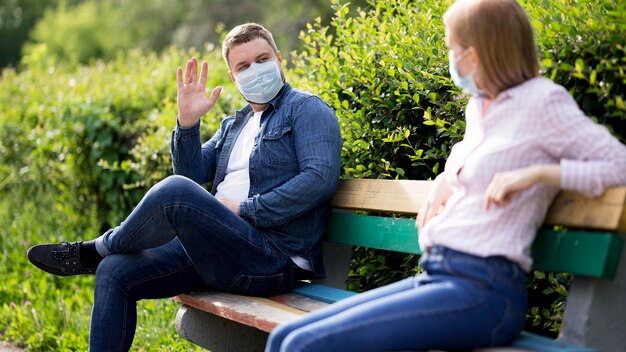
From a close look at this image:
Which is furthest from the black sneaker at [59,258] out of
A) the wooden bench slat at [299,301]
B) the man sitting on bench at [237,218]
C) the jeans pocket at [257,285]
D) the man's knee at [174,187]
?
the wooden bench slat at [299,301]

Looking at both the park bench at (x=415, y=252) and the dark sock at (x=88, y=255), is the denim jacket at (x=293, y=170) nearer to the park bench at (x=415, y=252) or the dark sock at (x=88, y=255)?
the park bench at (x=415, y=252)

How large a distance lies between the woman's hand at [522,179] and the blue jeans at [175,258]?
125 cm

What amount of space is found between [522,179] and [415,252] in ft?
3.03

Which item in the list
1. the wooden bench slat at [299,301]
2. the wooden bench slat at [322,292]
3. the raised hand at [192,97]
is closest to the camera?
the wooden bench slat at [299,301]

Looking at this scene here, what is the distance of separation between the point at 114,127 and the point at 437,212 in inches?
163

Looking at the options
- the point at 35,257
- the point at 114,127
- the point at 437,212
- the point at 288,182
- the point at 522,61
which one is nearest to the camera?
the point at 522,61

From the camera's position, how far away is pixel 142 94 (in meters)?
6.74

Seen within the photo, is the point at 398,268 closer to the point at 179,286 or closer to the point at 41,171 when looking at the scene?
the point at 179,286

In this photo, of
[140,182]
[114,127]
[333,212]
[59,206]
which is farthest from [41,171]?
[333,212]

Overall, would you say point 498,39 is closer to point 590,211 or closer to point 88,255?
point 590,211

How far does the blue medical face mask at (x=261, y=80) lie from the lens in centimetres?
365

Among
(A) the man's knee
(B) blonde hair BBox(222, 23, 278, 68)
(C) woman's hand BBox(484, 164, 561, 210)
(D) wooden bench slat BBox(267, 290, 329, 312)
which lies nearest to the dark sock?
(A) the man's knee

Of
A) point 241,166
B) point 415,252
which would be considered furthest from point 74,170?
point 415,252

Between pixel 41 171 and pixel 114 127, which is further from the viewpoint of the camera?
pixel 41 171
